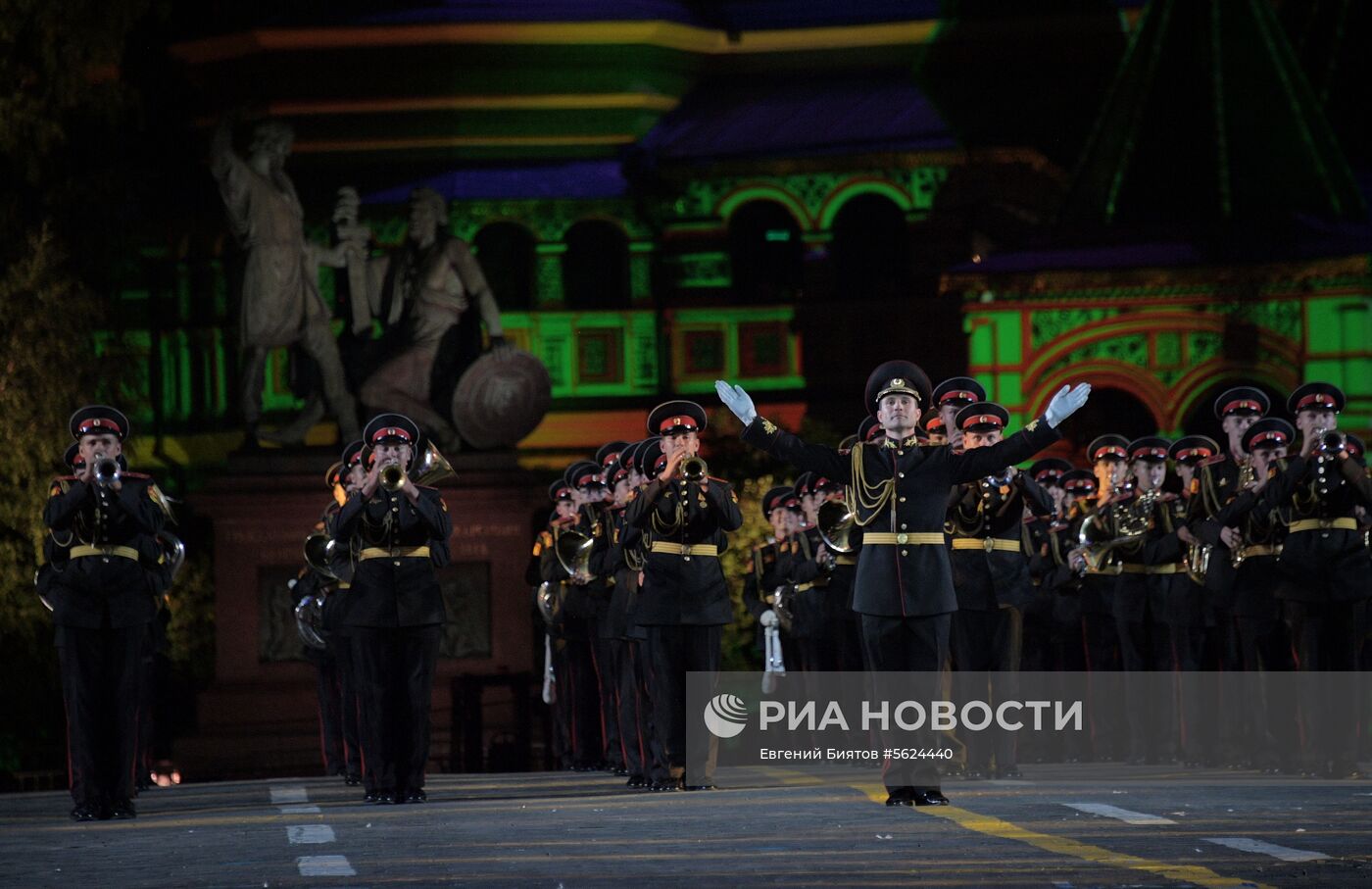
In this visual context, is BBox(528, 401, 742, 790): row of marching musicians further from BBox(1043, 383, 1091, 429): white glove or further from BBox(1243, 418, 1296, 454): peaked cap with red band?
BBox(1243, 418, 1296, 454): peaked cap with red band

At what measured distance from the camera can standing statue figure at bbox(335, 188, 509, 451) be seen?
90.9 feet

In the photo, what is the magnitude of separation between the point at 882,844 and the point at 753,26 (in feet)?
90.5

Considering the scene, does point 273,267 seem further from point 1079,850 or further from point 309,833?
point 1079,850

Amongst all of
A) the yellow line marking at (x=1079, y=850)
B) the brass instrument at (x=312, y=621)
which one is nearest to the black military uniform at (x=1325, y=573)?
the yellow line marking at (x=1079, y=850)

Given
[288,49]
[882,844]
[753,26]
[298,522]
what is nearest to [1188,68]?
[753,26]

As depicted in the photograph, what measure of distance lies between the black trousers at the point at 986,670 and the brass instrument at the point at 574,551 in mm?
4047

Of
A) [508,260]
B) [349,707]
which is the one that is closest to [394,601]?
[349,707]

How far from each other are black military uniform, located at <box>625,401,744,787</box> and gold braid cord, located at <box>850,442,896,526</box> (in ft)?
6.93

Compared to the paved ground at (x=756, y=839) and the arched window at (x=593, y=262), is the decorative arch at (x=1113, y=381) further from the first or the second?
the paved ground at (x=756, y=839)

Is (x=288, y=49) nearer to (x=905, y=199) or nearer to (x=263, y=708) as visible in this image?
(x=905, y=199)

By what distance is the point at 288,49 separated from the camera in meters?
36.7

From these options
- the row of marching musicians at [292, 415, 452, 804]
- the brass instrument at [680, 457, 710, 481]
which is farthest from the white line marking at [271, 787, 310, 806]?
the brass instrument at [680, 457, 710, 481]

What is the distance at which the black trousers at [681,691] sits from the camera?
51.5 feet

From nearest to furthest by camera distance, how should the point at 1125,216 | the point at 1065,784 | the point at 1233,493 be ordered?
1. the point at 1065,784
2. the point at 1233,493
3. the point at 1125,216
